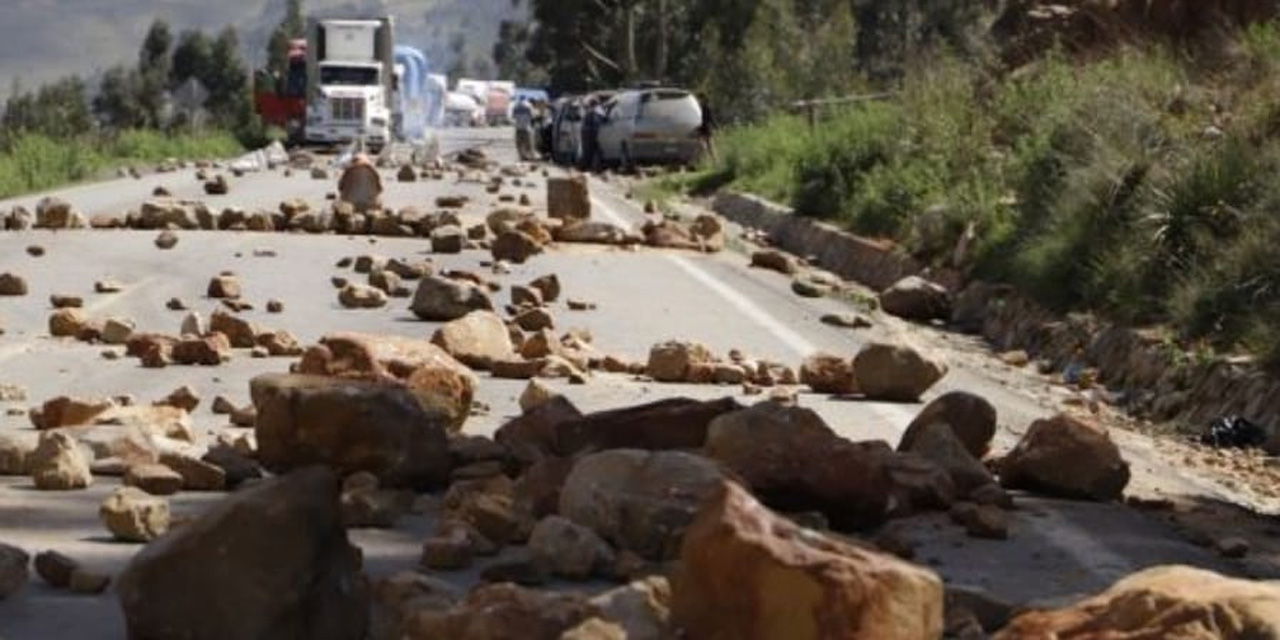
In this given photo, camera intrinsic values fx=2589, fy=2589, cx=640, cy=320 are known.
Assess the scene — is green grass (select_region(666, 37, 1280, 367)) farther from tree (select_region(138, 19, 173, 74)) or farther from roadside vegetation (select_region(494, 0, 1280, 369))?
tree (select_region(138, 19, 173, 74))

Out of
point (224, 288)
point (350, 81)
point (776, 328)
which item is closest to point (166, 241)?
point (224, 288)

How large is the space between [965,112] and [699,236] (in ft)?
11.0

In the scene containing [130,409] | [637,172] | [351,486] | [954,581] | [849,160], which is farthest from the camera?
[637,172]

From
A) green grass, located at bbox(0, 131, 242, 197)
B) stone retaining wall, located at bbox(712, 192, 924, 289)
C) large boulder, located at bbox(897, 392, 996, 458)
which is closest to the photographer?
large boulder, located at bbox(897, 392, 996, 458)

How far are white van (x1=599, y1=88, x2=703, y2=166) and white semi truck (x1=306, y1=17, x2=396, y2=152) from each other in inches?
415

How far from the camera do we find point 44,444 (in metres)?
9.38

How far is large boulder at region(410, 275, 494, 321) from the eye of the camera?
53.4 ft

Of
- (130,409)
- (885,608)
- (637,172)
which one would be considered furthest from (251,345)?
(637,172)

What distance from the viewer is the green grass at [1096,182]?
15422mm

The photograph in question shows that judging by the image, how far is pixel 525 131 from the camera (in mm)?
66562

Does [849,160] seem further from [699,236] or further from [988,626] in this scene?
[988,626]

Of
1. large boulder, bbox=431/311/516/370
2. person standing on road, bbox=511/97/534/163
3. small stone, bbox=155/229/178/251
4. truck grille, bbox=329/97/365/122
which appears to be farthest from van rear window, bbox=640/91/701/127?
large boulder, bbox=431/311/516/370

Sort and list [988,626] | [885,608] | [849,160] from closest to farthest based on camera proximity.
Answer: [885,608] < [988,626] < [849,160]

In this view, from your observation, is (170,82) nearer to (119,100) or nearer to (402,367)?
(119,100)
